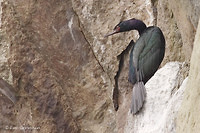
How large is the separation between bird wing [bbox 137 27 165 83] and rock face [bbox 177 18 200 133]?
1831mm

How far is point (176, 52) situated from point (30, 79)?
5.82 feet

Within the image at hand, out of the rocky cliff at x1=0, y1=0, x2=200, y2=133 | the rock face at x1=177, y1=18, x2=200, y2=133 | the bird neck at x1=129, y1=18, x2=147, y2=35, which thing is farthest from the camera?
the rocky cliff at x1=0, y1=0, x2=200, y2=133

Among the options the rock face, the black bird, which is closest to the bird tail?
the black bird

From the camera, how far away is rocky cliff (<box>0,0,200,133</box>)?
23.0ft

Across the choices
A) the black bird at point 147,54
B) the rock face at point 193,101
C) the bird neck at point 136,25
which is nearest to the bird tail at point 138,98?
the black bird at point 147,54

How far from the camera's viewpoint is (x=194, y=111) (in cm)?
385

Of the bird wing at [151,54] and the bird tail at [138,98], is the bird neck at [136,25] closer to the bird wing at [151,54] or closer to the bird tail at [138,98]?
the bird wing at [151,54]

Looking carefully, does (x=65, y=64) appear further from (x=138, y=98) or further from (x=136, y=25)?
(x=138, y=98)

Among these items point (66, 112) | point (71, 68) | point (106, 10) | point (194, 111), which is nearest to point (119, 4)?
point (106, 10)

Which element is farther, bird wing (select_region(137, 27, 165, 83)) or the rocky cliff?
the rocky cliff

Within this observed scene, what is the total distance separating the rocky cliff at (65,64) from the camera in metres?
7.00

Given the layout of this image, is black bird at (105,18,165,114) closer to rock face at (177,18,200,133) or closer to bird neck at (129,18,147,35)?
bird neck at (129,18,147,35)

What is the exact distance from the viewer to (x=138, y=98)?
542 centimetres

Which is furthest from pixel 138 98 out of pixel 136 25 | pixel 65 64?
pixel 65 64
